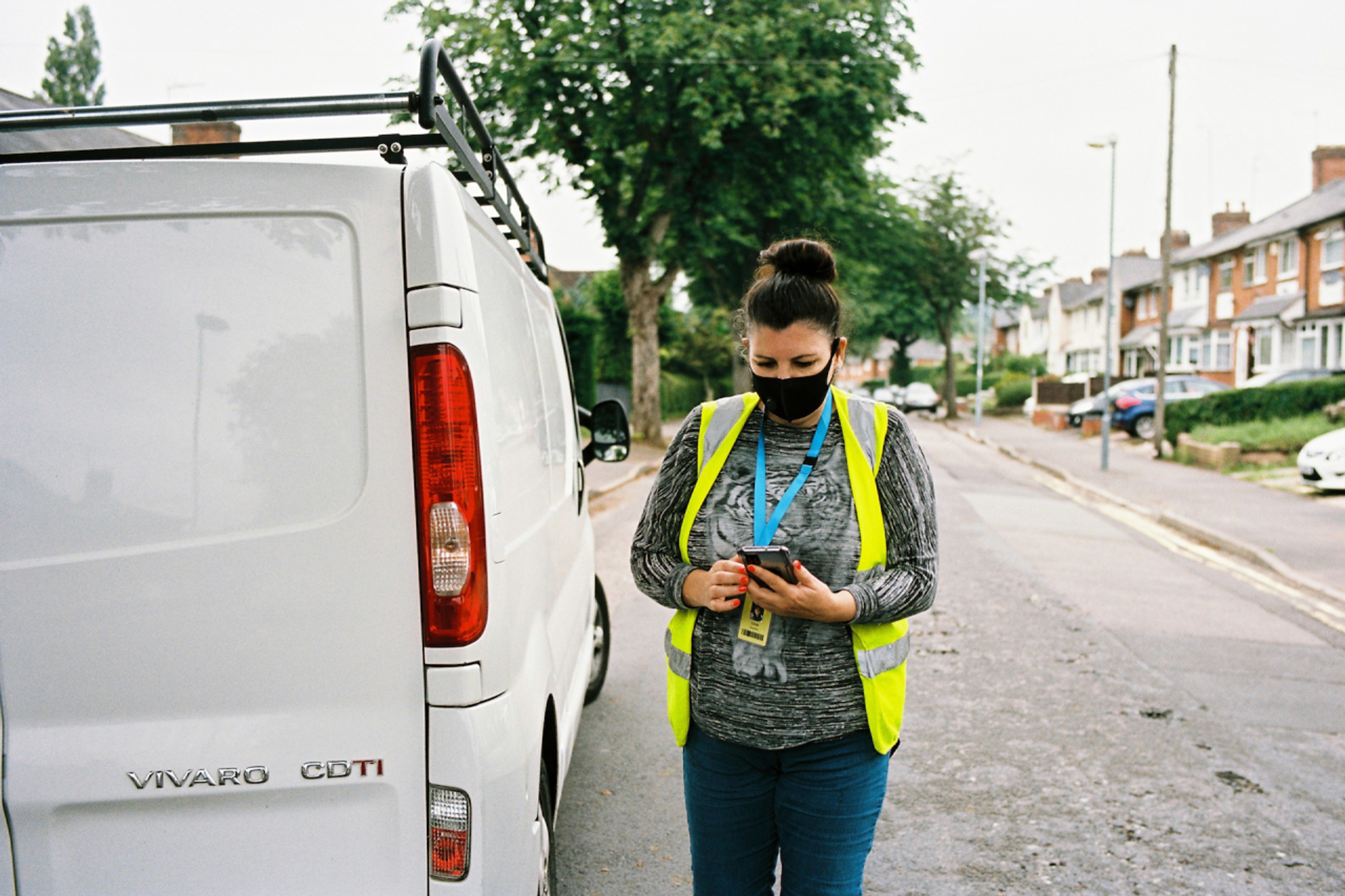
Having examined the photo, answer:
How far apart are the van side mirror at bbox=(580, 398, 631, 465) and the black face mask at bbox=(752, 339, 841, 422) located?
107 inches

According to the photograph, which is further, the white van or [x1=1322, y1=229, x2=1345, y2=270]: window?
[x1=1322, y1=229, x2=1345, y2=270]: window

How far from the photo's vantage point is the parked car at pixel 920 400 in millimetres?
46875

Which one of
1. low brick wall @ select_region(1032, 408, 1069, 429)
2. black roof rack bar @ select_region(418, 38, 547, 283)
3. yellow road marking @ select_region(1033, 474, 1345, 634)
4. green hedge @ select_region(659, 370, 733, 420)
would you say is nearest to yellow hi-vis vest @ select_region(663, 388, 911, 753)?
black roof rack bar @ select_region(418, 38, 547, 283)

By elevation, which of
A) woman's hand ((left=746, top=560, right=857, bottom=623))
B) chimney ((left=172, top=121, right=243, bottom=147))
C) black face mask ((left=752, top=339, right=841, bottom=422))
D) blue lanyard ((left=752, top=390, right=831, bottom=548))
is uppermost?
chimney ((left=172, top=121, right=243, bottom=147))

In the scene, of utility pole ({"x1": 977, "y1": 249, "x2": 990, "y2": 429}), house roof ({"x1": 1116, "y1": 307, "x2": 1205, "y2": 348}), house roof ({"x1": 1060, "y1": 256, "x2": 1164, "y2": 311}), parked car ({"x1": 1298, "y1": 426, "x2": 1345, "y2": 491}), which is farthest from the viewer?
house roof ({"x1": 1060, "y1": 256, "x2": 1164, "y2": 311})

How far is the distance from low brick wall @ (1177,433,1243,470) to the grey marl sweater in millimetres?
18339

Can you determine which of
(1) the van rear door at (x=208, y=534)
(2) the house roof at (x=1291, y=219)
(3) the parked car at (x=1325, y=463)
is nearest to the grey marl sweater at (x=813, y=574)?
(1) the van rear door at (x=208, y=534)

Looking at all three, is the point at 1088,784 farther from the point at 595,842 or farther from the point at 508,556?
the point at 508,556

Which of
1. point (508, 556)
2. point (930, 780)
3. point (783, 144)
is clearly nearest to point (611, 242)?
point (783, 144)

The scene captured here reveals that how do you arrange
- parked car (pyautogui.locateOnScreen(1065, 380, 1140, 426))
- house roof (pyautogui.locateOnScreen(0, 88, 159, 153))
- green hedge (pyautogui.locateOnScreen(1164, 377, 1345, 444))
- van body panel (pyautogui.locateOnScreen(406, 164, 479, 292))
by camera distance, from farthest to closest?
parked car (pyautogui.locateOnScreen(1065, 380, 1140, 426))
green hedge (pyautogui.locateOnScreen(1164, 377, 1345, 444))
house roof (pyautogui.locateOnScreen(0, 88, 159, 153))
van body panel (pyautogui.locateOnScreen(406, 164, 479, 292))

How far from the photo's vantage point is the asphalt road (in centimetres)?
356

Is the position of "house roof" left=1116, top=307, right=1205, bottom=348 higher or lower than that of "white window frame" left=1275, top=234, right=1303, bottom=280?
lower

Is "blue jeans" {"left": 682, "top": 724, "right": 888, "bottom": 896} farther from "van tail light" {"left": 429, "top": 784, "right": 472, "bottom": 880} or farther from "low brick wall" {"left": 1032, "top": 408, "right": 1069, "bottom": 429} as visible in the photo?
"low brick wall" {"left": 1032, "top": 408, "right": 1069, "bottom": 429}

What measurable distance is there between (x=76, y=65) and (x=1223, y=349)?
5840 cm
